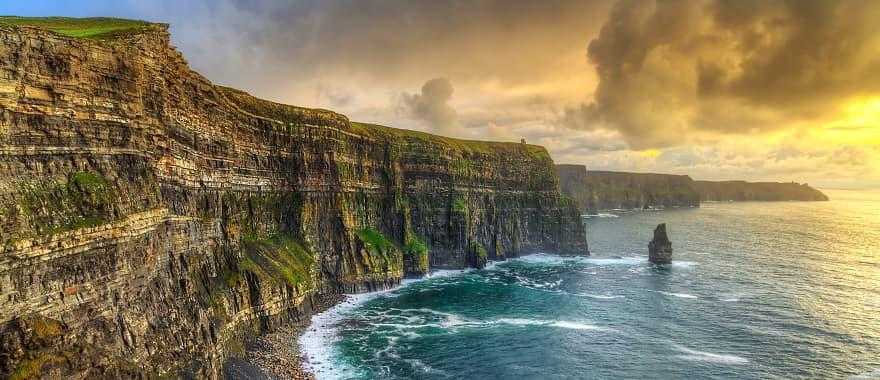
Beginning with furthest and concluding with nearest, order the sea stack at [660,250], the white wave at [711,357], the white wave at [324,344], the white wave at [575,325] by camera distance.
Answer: the sea stack at [660,250], the white wave at [575,325], the white wave at [711,357], the white wave at [324,344]

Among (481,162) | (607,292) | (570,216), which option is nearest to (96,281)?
(607,292)

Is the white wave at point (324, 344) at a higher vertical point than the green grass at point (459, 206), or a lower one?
lower

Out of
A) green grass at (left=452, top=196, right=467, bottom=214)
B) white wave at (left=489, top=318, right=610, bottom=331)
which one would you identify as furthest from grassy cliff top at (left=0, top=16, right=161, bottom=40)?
green grass at (left=452, top=196, right=467, bottom=214)

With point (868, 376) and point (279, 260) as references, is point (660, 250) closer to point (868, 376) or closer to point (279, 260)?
point (868, 376)

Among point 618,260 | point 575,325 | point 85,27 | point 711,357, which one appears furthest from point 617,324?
point 85,27

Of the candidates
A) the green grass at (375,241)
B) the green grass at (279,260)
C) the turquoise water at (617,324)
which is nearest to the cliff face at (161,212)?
the green grass at (279,260)

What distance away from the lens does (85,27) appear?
5238 centimetres

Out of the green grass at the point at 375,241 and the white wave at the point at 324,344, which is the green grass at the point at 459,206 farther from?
the white wave at the point at 324,344

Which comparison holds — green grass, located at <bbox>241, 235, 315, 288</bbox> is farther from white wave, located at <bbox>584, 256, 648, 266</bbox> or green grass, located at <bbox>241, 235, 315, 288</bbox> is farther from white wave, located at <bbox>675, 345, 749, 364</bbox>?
white wave, located at <bbox>584, 256, 648, 266</bbox>

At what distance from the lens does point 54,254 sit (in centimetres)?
3281

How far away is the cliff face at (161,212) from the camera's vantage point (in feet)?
106

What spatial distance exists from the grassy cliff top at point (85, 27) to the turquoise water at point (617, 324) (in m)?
41.2

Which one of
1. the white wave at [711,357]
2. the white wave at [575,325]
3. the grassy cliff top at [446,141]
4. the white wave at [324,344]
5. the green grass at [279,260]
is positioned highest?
the grassy cliff top at [446,141]

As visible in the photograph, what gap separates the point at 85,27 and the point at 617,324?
80381mm
